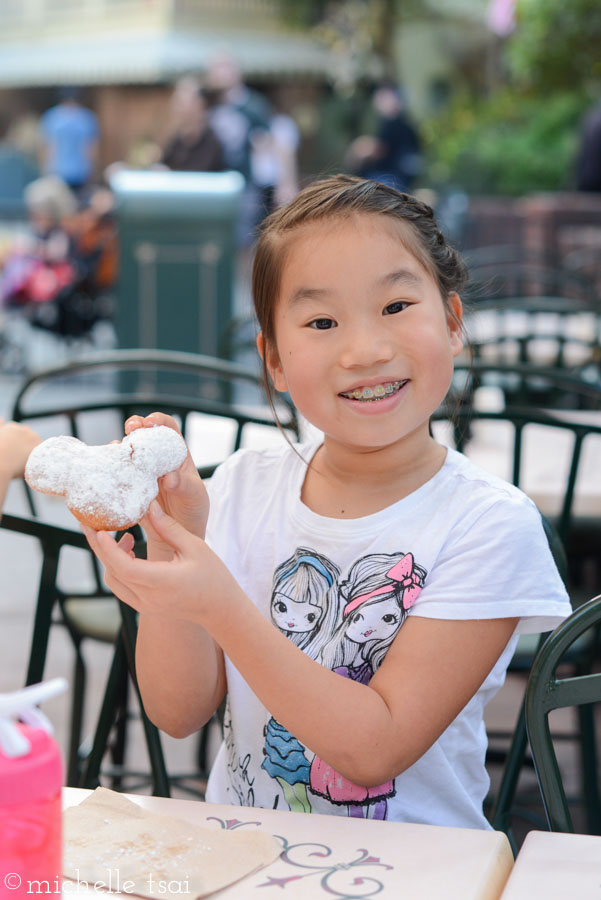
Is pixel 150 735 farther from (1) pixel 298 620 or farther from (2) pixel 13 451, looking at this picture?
(2) pixel 13 451

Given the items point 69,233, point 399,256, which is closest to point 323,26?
point 69,233

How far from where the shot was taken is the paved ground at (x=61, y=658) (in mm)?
3014

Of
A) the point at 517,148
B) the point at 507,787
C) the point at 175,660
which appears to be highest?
the point at 517,148

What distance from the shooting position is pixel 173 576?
1.09 meters

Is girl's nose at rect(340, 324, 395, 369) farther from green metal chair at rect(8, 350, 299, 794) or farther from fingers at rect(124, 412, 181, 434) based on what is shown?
green metal chair at rect(8, 350, 299, 794)

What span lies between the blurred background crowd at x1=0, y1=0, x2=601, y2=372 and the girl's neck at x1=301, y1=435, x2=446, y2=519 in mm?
416

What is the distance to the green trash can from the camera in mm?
6426

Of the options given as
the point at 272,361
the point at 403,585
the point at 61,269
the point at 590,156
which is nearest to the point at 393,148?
the point at 590,156

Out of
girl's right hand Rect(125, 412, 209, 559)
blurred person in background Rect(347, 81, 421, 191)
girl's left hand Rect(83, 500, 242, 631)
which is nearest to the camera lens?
girl's left hand Rect(83, 500, 242, 631)

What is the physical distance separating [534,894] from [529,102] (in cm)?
1545

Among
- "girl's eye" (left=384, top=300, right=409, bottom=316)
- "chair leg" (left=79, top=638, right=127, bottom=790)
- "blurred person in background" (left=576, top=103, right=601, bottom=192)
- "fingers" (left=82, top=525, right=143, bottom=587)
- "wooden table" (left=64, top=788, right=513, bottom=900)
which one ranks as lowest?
"chair leg" (left=79, top=638, right=127, bottom=790)

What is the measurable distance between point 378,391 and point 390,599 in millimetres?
241

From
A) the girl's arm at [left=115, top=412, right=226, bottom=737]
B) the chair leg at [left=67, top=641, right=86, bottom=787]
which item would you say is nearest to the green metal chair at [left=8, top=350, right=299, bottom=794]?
the chair leg at [left=67, top=641, right=86, bottom=787]

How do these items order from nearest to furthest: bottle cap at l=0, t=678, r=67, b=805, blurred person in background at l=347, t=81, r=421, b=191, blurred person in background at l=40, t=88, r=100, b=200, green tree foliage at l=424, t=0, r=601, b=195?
bottle cap at l=0, t=678, r=67, b=805 < green tree foliage at l=424, t=0, r=601, b=195 < blurred person in background at l=347, t=81, r=421, b=191 < blurred person in background at l=40, t=88, r=100, b=200
